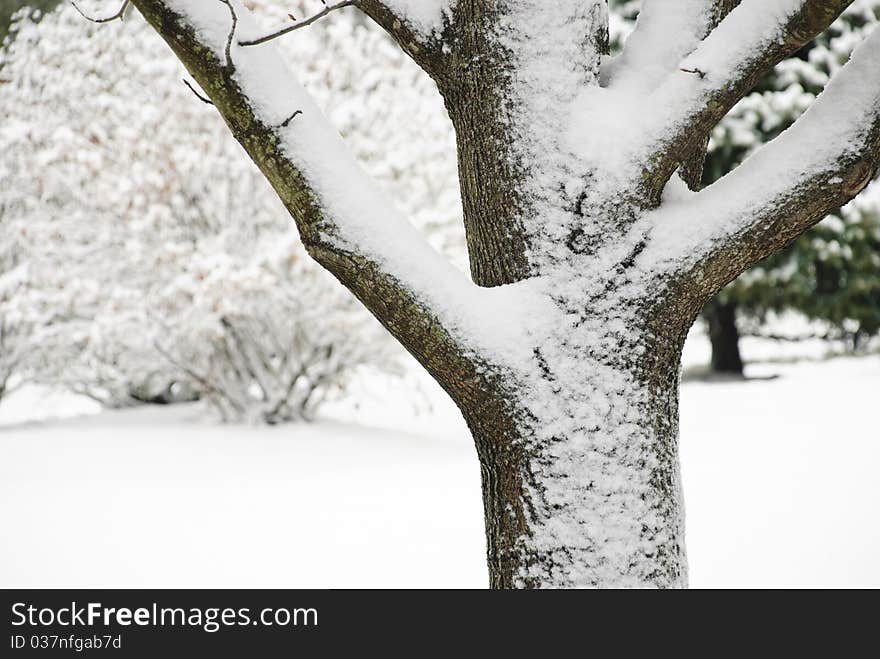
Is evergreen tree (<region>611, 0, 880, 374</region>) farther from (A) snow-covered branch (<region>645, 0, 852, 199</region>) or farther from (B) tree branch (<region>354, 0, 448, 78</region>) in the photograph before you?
(B) tree branch (<region>354, 0, 448, 78</region>)

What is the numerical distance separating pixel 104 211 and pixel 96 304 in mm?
1297

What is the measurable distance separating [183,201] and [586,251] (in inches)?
287

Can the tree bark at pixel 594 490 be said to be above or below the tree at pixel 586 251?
below

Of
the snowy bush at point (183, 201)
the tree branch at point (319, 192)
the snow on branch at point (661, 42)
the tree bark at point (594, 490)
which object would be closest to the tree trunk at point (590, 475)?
the tree bark at point (594, 490)

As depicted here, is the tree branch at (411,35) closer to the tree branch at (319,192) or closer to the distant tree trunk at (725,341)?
the tree branch at (319,192)

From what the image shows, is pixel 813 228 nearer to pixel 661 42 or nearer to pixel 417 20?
pixel 661 42

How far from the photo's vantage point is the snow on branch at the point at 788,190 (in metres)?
1.85

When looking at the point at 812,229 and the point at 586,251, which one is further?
the point at 812,229

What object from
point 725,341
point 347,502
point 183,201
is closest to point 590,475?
point 347,502

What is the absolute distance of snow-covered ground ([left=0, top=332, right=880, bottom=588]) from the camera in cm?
438

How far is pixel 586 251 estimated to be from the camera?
6.36 ft

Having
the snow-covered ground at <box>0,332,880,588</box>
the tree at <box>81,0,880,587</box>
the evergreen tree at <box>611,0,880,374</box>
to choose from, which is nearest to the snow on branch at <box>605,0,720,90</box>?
the tree at <box>81,0,880,587</box>

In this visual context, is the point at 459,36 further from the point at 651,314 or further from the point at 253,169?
the point at 253,169

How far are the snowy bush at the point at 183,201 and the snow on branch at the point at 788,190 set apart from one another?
5.95 metres
